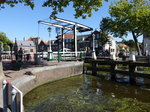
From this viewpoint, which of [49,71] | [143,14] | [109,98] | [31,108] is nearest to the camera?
[31,108]

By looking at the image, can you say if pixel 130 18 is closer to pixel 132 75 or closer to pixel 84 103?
pixel 132 75

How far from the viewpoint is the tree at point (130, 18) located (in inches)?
914

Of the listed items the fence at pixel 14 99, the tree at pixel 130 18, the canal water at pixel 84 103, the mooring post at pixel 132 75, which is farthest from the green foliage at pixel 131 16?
the fence at pixel 14 99

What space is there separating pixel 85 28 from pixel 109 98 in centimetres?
1530

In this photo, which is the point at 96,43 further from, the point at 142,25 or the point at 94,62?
the point at 94,62

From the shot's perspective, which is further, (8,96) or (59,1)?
(59,1)

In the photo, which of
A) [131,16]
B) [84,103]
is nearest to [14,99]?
[84,103]

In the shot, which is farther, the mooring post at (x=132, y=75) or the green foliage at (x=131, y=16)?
the green foliage at (x=131, y=16)

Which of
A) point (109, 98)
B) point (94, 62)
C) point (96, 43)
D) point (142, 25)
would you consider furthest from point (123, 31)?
point (96, 43)

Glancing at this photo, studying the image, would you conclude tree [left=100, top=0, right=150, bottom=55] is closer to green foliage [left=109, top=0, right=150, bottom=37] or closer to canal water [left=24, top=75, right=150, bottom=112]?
green foliage [left=109, top=0, right=150, bottom=37]

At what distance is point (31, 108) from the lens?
16.8ft

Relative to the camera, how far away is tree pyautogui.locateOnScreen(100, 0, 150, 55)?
2322 centimetres

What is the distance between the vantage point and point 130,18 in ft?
79.4

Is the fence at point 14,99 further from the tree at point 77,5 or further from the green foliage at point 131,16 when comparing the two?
the green foliage at point 131,16
